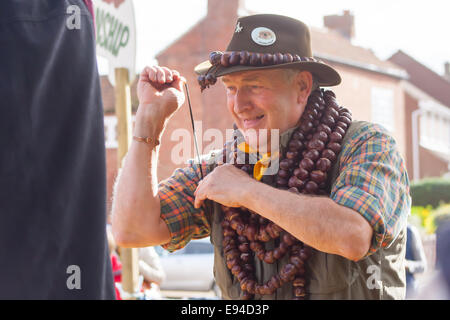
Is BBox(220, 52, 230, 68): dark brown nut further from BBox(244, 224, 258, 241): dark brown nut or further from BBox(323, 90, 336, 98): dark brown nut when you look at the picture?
BBox(244, 224, 258, 241): dark brown nut

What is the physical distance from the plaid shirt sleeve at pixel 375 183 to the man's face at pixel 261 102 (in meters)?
0.35

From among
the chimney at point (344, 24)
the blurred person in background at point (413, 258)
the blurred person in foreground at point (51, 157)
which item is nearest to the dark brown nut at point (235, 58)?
the blurred person in foreground at point (51, 157)

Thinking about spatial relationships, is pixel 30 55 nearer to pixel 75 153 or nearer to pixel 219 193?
pixel 75 153

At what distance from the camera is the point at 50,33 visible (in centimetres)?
126

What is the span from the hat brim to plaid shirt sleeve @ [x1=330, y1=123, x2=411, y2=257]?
0.40 meters

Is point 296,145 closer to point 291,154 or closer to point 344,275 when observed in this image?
point 291,154

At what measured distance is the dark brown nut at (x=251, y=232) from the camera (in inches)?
104

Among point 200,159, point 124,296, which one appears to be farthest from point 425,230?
point 200,159

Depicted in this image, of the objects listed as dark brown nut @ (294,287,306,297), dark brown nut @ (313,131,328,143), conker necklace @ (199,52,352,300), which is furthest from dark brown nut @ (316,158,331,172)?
dark brown nut @ (294,287,306,297)

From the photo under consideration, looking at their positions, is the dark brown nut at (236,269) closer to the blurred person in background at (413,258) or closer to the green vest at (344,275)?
the green vest at (344,275)

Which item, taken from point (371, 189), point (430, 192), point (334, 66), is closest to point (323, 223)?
point (371, 189)

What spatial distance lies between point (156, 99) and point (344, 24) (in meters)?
31.9

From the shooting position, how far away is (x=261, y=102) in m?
2.75

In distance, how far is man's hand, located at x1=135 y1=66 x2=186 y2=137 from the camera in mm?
2709
